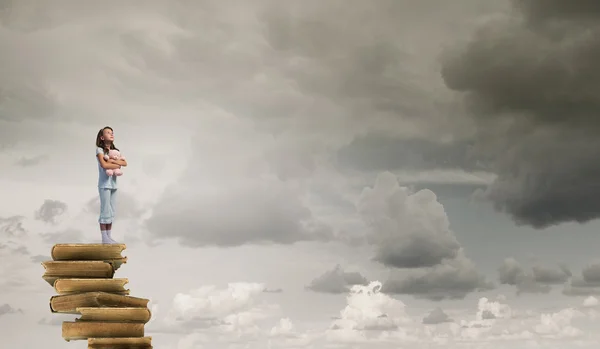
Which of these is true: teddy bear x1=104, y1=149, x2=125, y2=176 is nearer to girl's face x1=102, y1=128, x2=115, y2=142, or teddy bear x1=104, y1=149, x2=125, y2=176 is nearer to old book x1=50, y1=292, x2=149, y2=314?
girl's face x1=102, y1=128, x2=115, y2=142

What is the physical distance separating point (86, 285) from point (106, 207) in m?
2.21

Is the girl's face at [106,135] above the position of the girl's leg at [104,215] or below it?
above

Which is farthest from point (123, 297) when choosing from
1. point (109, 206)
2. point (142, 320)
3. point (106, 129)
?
point (106, 129)

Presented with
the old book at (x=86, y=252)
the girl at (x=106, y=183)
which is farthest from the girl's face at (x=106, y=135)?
the old book at (x=86, y=252)

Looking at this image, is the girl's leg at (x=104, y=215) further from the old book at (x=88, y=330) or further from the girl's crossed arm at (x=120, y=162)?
the old book at (x=88, y=330)

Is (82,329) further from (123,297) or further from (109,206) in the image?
(109,206)

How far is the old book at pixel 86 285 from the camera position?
838 inches

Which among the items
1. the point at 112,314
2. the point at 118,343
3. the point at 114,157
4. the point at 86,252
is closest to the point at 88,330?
the point at 112,314

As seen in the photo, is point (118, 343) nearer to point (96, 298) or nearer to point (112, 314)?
point (112, 314)

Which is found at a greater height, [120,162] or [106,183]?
[120,162]

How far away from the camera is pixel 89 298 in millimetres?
21094

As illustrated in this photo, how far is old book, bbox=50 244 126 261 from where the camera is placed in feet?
70.4

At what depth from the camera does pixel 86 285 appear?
21.3 m

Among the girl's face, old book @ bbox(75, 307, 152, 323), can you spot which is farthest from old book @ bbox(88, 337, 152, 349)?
the girl's face
